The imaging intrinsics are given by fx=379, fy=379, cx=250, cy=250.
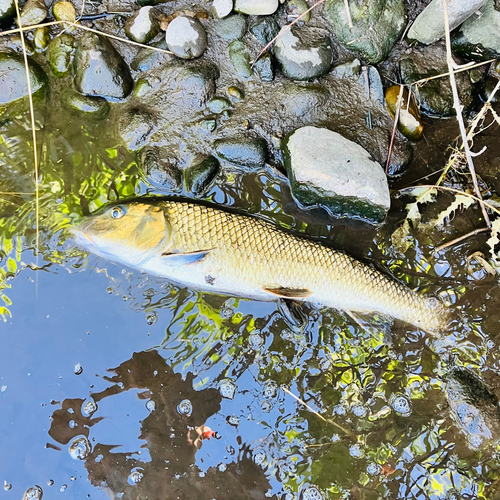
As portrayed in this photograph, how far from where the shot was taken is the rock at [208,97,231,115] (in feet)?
11.3

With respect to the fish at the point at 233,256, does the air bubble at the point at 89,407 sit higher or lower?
lower

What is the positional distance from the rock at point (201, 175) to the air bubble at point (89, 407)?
1.93 metres

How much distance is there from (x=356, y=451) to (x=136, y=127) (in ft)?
10.9

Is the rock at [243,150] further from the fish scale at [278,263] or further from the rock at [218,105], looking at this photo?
the fish scale at [278,263]

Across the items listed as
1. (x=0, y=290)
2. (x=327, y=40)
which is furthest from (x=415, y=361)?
(x=0, y=290)

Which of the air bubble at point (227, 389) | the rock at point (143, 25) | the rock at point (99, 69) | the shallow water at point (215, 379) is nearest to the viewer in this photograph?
the shallow water at point (215, 379)

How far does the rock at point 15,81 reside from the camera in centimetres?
336

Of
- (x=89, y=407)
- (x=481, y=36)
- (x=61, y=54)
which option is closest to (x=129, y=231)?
(x=89, y=407)

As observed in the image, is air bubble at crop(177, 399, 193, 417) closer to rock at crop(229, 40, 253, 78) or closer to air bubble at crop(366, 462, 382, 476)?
air bubble at crop(366, 462, 382, 476)

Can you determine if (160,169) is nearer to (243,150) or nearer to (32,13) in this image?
(243,150)

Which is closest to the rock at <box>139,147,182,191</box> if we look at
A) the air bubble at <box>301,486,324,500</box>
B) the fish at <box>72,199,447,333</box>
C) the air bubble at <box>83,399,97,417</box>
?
the fish at <box>72,199,447,333</box>

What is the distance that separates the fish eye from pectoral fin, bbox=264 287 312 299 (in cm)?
130

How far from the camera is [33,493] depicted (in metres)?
2.87

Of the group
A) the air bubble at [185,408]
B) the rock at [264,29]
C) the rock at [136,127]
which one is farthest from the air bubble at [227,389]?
the rock at [264,29]
